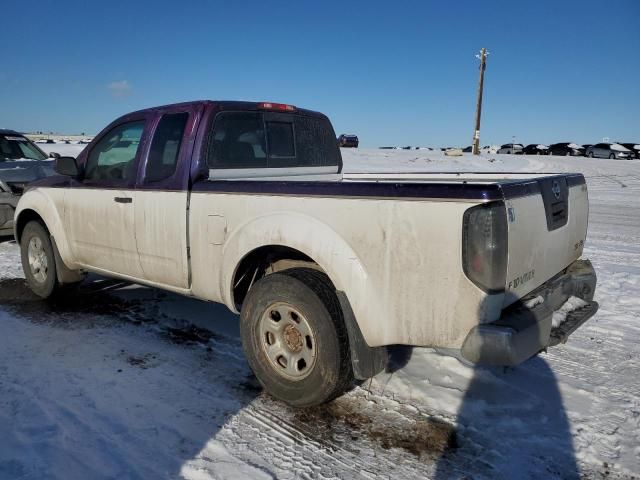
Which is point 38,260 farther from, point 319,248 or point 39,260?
point 319,248

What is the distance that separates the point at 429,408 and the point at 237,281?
5.10 ft

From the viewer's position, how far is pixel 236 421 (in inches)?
119

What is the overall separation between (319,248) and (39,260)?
395cm

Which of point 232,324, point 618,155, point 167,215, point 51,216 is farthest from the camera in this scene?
point 618,155

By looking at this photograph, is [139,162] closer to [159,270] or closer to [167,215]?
[167,215]

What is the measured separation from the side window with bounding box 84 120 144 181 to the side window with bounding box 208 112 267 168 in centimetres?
83

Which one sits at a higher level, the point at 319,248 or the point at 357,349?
the point at 319,248

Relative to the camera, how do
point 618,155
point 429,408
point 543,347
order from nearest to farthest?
point 543,347 < point 429,408 < point 618,155

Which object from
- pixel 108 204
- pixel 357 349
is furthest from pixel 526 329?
pixel 108 204

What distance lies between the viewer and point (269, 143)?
14.0ft

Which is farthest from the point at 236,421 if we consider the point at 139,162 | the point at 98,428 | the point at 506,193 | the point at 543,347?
the point at 139,162

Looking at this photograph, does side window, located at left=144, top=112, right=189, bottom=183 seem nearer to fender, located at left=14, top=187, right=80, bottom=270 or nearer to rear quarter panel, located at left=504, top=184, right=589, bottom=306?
fender, located at left=14, top=187, right=80, bottom=270

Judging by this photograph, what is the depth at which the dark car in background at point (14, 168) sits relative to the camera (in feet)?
26.4

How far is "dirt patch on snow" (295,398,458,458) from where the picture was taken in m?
2.79
